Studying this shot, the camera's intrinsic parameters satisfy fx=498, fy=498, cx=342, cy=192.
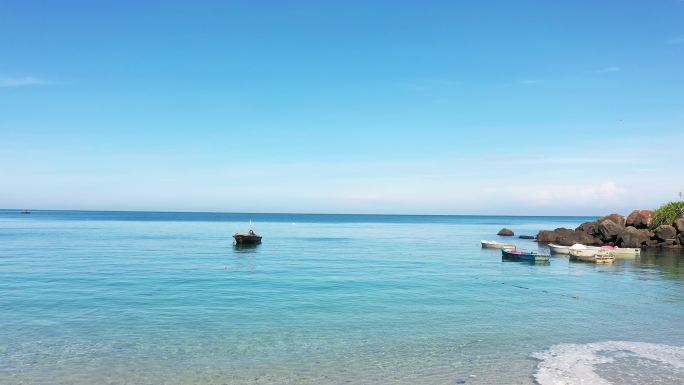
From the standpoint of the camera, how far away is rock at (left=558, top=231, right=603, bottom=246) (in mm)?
81188

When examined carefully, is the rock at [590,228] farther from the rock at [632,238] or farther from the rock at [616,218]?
the rock at [632,238]

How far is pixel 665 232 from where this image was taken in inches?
3063

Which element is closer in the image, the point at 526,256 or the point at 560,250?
the point at 526,256

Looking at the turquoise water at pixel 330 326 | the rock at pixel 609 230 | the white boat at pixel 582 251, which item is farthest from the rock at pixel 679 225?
the turquoise water at pixel 330 326

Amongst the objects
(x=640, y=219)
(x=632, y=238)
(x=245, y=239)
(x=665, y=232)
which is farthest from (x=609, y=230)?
(x=245, y=239)

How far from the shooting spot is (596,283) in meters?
40.7

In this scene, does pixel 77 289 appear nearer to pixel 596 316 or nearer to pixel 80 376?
pixel 80 376

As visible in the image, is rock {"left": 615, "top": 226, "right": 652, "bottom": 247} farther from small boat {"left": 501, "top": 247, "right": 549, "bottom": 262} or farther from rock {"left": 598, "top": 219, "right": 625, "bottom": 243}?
small boat {"left": 501, "top": 247, "right": 549, "bottom": 262}

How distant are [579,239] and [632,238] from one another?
25.4 ft

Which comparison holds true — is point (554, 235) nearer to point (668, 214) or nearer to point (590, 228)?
point (590, 228)

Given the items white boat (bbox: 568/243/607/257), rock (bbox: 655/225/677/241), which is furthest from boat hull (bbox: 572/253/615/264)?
rock (bbox: 655/225/677/241)

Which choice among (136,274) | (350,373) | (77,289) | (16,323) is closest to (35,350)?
(16,323)

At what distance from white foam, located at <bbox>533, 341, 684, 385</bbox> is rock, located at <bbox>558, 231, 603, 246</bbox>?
213 ft

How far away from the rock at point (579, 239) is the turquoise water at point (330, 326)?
35.8 meters
